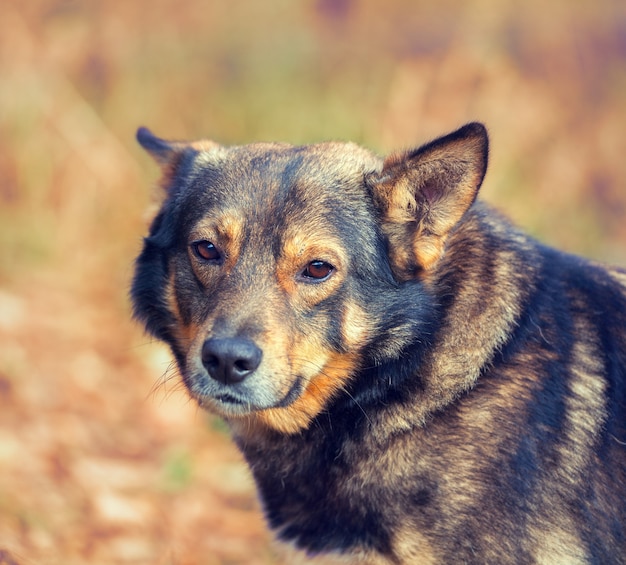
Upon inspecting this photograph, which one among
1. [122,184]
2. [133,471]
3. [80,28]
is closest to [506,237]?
[133,471]

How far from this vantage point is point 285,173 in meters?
3.82

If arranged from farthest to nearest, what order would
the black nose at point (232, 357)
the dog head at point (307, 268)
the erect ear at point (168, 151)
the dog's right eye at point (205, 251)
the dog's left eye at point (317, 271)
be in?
the erect ear at point (168, 151) → the dog's right eye at point (205, 251) → the dog's left eye at point (317, 271) → the dog head at point (307, 268) → the black nose at point (232, 357)

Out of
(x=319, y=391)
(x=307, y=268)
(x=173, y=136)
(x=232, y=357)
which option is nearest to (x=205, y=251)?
(x=307, y=268)

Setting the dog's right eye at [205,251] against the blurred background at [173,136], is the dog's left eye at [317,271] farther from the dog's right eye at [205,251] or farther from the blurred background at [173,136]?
the blurred background at [173,136]

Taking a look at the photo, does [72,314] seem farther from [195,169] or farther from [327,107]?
[195,169]

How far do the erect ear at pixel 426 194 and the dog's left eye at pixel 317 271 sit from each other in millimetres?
300

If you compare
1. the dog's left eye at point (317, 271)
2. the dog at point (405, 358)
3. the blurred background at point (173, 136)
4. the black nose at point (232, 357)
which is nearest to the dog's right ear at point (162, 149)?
the dog at point (405, 358)

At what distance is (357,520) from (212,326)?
39.7 inches

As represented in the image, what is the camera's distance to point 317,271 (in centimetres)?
364

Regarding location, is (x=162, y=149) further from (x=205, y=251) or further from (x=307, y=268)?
(x=307, y=268)

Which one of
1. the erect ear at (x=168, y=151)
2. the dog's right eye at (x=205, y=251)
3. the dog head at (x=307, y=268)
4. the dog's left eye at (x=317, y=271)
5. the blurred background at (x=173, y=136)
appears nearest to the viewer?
the dog head at (x=307, y=268)

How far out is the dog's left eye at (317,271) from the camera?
364 centimetres

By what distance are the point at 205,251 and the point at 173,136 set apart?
578cm

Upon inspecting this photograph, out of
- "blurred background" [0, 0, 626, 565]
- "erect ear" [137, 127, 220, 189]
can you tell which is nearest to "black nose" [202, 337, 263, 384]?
"erect ear" [137, 127, 220, 189]
